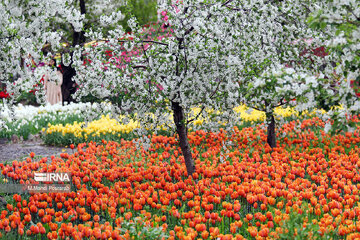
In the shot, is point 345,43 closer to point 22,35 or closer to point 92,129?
point 22,35

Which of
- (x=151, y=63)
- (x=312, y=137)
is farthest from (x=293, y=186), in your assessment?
(x=312, y=137)

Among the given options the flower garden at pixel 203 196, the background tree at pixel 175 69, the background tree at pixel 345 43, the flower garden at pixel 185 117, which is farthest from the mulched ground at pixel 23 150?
the background tree at pixel 345 43

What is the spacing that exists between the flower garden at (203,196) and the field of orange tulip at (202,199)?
0.01 m

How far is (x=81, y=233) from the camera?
383cm

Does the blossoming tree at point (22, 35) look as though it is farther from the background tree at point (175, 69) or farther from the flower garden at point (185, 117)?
the background tree at point (175, 69)

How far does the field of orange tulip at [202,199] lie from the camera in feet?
12.5

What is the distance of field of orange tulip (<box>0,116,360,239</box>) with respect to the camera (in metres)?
3.80

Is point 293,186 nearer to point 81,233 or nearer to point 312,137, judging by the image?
point 81,233

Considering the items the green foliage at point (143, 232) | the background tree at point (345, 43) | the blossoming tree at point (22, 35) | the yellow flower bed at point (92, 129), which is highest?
the blossoming tree at point (22, 35)

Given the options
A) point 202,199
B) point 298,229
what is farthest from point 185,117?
point 298,229

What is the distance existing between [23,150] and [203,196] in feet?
18.0

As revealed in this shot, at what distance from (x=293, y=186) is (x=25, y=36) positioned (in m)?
4.26

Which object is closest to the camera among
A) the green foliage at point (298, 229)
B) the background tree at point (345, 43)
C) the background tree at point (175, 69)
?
the background tree at point (345, 43)

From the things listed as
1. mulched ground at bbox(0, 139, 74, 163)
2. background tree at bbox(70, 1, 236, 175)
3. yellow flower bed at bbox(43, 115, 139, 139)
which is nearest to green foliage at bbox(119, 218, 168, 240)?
background tree at bbox(70, 1, 236, 175)
